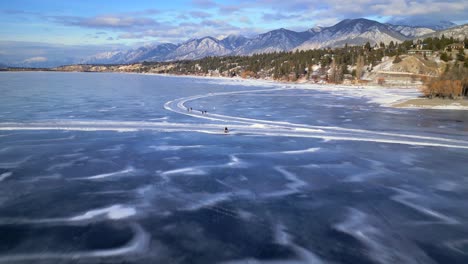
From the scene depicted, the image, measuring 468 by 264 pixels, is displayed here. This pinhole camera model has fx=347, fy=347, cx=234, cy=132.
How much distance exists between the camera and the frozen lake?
7.16 metres

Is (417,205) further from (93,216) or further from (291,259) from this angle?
(93,216)

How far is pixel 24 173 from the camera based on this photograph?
11.8 meters

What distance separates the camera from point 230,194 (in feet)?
33.3

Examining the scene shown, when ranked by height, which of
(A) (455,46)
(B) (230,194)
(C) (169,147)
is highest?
(A) (455,46)

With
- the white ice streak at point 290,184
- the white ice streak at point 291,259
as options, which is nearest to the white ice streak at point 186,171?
the white ice streak at point 290,184

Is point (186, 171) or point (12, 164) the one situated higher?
point (12, 164)

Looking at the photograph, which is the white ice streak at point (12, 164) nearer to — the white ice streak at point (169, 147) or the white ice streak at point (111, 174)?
the white ice streak at point (111, 174)

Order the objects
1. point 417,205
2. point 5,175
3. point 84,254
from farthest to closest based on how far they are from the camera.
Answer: point 5,175 < point 417,205 < point 84,254

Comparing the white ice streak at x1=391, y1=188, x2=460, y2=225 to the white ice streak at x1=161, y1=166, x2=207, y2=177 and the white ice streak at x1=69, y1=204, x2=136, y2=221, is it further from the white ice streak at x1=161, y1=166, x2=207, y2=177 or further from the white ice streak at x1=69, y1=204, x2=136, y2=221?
the white ice streak at x1=69, y1=204, x2=136, y2=221

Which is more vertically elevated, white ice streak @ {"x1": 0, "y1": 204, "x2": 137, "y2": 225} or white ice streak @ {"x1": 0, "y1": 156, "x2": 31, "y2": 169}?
white ice streak @ {"x1": 0, "y1": 156, "x2": 31, "y2": 169}

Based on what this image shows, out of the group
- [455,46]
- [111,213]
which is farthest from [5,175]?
[455,46]

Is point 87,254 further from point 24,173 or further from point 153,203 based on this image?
point 24,173

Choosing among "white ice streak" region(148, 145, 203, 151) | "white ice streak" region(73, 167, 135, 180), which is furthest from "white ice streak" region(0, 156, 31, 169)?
"white ice streak" region(148, 145, 203, 151)

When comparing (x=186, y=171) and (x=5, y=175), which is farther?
(x=186, y=171)
